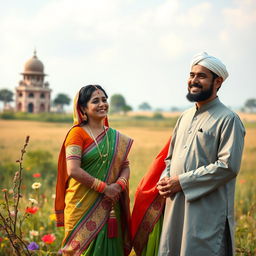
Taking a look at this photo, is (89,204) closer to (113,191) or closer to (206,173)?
(113,191)

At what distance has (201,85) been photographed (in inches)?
104

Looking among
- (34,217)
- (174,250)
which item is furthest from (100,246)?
(34,217)

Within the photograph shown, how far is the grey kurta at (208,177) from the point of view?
2.54 meters

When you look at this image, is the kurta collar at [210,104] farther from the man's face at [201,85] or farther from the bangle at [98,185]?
the bangle at [98,185]

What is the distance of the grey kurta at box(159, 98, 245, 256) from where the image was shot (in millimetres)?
2539

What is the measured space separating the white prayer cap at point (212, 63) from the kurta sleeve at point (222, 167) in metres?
0.32

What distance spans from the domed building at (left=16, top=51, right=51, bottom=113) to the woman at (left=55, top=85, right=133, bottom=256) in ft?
41.9

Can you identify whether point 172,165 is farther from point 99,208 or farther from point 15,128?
point 15,128

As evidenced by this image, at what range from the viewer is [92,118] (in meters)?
2.86

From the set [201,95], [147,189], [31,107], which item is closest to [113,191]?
[147,189]

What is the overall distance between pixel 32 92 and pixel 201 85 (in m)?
13.2

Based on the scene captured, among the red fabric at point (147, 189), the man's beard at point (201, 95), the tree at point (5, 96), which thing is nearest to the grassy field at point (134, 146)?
the tree at point (5, 96)

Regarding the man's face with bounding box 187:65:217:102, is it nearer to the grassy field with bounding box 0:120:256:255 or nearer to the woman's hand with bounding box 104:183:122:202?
the woman's hand with bounding box 104:183:122:202

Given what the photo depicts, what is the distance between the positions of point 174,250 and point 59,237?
178 centimetres
